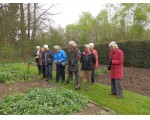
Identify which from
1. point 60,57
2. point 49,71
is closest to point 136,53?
point 49,71

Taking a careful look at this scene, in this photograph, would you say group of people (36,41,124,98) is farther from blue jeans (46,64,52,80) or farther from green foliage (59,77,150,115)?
green foliage (59,77,150,115)

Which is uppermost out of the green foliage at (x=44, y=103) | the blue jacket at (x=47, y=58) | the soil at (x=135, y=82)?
the blue jacket at (x=47, y=58)

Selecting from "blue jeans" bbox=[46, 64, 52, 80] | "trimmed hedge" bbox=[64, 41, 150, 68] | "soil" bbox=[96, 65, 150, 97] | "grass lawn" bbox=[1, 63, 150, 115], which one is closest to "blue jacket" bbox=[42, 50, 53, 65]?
"blue jeans" bbox=[46, 64, 52, 80]

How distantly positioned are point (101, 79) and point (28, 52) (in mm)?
5954

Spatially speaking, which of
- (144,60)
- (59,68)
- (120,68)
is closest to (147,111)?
(120,68)

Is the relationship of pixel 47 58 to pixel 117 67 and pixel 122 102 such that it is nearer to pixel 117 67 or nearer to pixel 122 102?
pixel 117 67

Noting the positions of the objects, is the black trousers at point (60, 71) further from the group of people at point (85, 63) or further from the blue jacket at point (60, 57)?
the blue jacket at point (60, 57)

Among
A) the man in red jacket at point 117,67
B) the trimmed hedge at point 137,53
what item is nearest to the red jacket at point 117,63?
the man in red jacket at point 117,67

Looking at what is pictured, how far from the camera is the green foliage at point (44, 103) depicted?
20.5ft

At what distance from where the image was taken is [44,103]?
6.65 meters

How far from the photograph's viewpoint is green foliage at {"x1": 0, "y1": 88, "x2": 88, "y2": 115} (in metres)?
6.24

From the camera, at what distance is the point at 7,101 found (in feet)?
23.6

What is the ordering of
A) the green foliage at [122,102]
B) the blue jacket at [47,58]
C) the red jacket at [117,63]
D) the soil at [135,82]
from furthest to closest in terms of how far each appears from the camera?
the blue jacket at [47,58] → the soil at [135,82] → the red jacket at [117,63] → the green foliage at [122,102]

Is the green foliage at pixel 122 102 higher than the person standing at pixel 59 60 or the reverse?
the reverse
